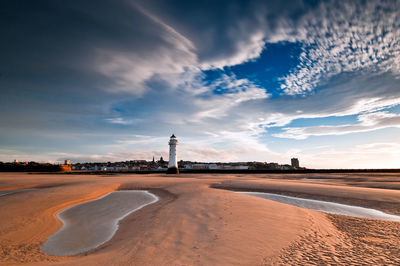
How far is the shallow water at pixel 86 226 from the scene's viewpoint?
657 centimetres

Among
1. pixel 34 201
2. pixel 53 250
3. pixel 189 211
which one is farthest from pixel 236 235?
pixel 34 201

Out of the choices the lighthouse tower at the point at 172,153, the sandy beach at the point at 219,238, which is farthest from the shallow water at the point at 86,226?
the lighthouse tower at the point at 172,153

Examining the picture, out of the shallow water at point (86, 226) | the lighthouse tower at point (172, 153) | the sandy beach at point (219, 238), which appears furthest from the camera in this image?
the lighthouse tower at point (172, 153)

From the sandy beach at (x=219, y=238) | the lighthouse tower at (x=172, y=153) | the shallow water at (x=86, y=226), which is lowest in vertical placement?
the shallow water at (x=86, y=226)

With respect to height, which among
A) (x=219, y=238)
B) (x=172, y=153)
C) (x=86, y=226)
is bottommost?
(x=86, y=226)

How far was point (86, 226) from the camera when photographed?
28.7 feet

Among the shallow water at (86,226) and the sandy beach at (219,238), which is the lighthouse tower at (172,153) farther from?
the sandy beach at (219,238)

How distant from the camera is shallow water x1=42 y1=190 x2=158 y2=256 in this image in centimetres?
657

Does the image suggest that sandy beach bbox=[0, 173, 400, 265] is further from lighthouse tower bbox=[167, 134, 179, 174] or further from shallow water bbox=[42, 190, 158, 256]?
lighthouse tower bbox=[167, 134, 179, 174]

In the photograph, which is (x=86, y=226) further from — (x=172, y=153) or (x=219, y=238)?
(x=172, y=153)

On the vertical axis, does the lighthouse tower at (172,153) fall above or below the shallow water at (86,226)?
above

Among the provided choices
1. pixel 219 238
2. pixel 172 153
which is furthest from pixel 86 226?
pixel 172 153

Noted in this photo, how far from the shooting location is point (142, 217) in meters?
9.13

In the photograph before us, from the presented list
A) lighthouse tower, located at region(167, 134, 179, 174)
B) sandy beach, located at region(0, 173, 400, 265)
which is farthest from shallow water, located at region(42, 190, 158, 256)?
lighthouse tower, located at region(167, 134, 179, 174)
